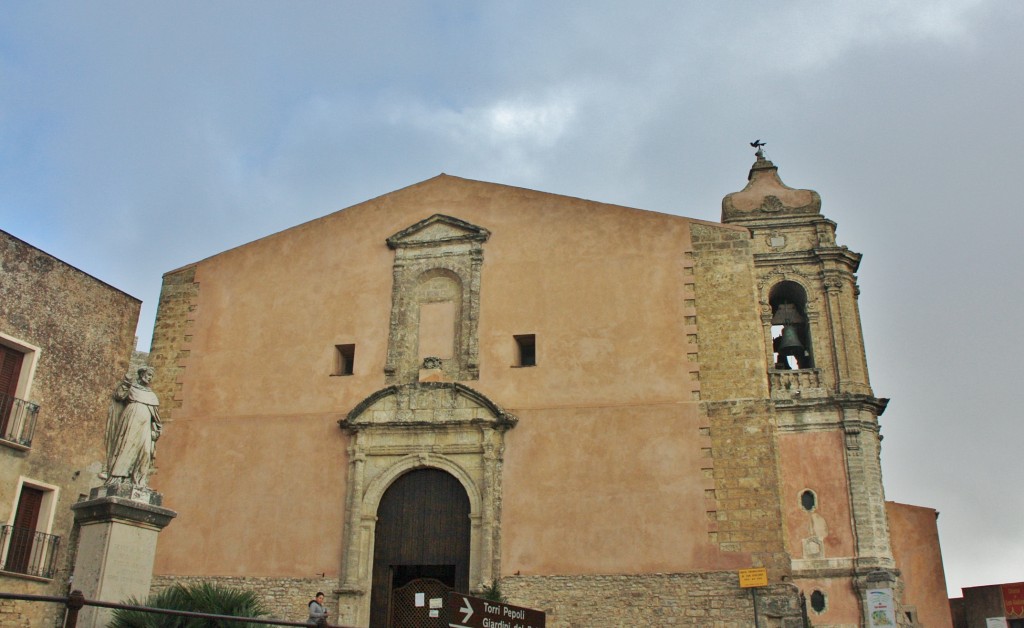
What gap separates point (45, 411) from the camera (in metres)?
14.4

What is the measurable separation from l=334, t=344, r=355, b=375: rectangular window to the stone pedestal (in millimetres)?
6204

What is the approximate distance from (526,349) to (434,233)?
8.45 feet

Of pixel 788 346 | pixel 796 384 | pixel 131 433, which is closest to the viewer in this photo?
pixel 131 433

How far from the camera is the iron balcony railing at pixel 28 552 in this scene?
43.7 ft

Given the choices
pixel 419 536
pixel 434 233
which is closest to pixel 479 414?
pixel 419 536

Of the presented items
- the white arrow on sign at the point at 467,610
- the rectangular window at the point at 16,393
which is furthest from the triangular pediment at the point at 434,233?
the white arrow on sign at the point at 467,610

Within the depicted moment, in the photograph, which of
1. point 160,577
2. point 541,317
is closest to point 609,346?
point 541,317

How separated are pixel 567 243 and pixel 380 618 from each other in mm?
6382

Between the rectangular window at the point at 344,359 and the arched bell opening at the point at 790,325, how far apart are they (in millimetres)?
9740

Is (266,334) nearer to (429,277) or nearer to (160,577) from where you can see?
(429,277)

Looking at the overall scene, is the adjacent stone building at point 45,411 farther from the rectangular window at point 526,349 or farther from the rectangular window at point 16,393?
the rectangular window at point 526,349

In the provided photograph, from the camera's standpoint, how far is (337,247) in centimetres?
1688

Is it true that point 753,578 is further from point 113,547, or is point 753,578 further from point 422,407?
point 113,547

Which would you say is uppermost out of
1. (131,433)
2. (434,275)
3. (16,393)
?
(434,275)
